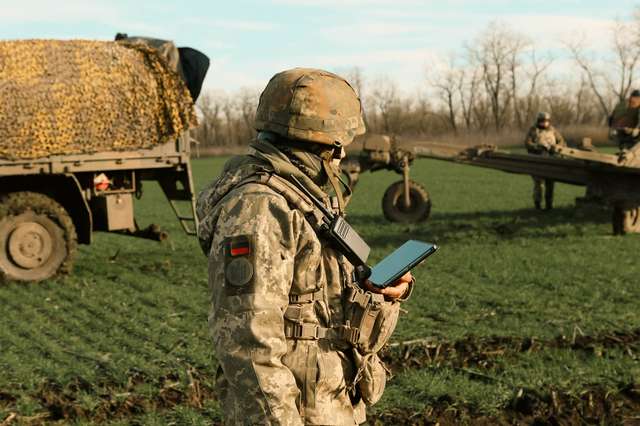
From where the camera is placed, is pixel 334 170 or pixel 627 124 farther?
pixel 627 124

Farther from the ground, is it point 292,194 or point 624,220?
point 292,194

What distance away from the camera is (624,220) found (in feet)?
49.2

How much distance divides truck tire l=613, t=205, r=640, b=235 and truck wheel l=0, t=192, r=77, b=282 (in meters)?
8.62

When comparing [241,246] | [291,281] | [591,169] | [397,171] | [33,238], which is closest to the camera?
[241,246]

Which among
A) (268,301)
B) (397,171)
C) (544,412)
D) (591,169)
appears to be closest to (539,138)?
(397,171)

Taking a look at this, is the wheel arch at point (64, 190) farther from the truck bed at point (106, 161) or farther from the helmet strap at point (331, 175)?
the helmet strap at point (331, 175)

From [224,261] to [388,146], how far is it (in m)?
15.1

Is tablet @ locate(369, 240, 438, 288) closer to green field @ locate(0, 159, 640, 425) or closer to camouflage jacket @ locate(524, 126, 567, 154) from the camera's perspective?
green field @ locate(0, 159, 640, 425)

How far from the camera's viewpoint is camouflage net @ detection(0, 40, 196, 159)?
36.0 feet

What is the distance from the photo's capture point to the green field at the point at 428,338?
245 inches

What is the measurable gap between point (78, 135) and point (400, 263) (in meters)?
8.79

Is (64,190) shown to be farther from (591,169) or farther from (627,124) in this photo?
(627,124)

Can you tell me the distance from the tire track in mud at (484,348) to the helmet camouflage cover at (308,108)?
414 centimetres

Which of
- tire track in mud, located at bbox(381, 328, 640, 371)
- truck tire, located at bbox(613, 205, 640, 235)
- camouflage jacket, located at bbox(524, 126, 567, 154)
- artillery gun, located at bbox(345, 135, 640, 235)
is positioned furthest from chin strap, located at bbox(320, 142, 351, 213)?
camouflage jacket, located at bbox(524, 126, 567, 154)
